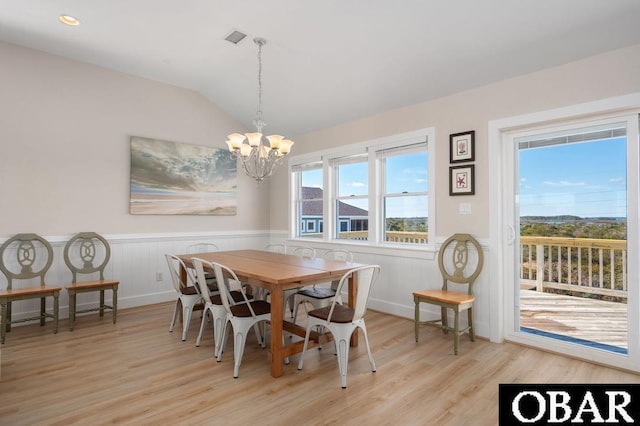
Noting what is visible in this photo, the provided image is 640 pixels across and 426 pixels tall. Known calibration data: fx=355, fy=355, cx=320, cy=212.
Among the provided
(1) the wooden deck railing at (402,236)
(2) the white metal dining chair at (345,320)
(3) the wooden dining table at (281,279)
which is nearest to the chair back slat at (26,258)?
(3) the wooden dining table at (281,279)

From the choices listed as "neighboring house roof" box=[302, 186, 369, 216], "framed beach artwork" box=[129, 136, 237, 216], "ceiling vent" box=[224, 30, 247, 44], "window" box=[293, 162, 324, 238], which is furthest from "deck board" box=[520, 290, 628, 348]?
"framed beach artwork" box=[129, 136, 237, 216]

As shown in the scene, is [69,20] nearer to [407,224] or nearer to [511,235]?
[407,224]

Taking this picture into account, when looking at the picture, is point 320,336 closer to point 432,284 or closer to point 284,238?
point 432,284

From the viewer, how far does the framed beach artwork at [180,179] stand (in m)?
4.80

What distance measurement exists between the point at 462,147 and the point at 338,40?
167 cm

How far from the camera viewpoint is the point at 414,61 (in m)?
3.52

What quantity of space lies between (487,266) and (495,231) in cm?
36

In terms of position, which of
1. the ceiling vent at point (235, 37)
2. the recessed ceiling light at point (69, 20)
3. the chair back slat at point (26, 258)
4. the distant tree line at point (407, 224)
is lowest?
the chair back slat at point (26, 258)

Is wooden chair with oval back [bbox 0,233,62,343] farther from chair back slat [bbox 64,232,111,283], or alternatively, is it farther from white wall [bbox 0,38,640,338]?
chair back slat [bbox 64,232,111,283]

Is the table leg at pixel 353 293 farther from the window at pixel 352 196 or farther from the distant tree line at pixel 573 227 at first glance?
the distant tree line at pixel 573 227

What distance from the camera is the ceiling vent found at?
3612mm

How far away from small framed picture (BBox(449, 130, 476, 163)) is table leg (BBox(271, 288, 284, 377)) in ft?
7.75

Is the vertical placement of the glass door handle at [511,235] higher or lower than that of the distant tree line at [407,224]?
lower

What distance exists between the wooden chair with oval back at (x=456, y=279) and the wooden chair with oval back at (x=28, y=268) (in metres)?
3.86
